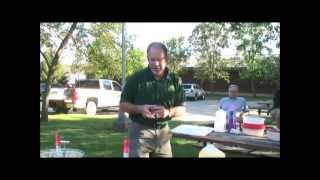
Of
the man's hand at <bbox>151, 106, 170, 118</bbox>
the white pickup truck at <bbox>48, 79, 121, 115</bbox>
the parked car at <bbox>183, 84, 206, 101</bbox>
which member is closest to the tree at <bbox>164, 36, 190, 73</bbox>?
the parked car at <bbox>183, 84, 206, 101</bbox>

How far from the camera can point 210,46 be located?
3.46m

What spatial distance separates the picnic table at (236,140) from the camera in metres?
3.31

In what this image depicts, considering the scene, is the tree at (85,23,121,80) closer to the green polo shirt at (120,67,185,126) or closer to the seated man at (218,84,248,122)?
the green polo shirt at (120,67,185,126)

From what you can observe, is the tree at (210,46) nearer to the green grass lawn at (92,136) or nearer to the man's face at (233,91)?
the man's face at (233,91)

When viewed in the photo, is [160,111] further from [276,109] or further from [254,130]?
[276,109]

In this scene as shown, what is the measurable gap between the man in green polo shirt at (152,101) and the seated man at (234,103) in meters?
0.43

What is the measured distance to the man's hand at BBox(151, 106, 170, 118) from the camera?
3340 millimetres

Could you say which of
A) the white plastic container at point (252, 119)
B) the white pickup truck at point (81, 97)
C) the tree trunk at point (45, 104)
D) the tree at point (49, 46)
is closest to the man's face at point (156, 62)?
the white pickup truck at point (81, 97)

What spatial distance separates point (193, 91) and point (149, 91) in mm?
409

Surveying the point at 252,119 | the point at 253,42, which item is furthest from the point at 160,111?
the point at 253,42

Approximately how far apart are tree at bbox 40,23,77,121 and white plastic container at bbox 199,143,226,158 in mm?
1536

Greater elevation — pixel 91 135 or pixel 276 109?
pixel 276 109
